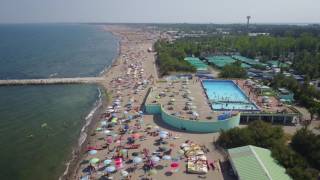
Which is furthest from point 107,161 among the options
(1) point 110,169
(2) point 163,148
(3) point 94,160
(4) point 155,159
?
(2) point 163,148

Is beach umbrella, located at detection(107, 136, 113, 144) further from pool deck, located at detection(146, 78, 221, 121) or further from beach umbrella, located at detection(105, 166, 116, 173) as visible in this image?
pool deck, located at detection(146, 78, 221, 121)

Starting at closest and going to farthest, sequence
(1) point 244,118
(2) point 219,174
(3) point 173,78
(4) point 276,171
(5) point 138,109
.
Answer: (4) point 276,171
(2) point 219,174
(1) point 244,118
(5) point 138,109
(3) point 173,78

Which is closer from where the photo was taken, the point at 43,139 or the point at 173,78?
the point at 43,139

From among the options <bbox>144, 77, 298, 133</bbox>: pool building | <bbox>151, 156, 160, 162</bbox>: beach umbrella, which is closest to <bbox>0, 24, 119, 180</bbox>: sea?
<bbox>151, 156, 160, 162</bbox>: beach umbrella

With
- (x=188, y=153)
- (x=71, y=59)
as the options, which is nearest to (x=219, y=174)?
(x=188, y=153)

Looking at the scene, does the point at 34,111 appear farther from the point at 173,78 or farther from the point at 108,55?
the point at 108,55

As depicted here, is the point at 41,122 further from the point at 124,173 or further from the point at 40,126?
the point at 124,173
